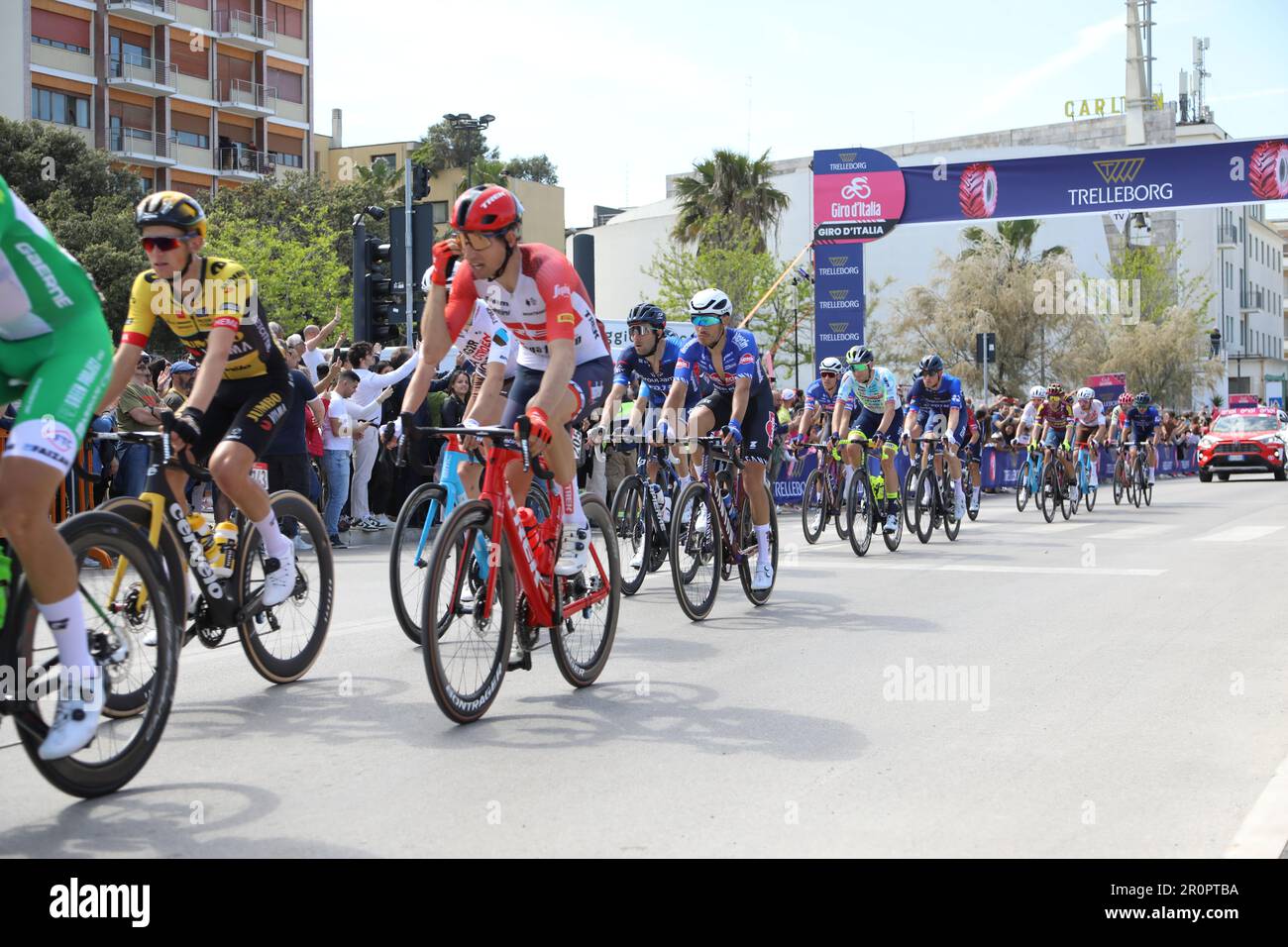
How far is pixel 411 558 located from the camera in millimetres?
7719

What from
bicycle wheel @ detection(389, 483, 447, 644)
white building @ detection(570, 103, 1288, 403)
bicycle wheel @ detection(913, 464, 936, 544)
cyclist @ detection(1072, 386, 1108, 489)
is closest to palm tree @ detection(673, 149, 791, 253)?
white building @ detection(570, 103, 1288, 403)

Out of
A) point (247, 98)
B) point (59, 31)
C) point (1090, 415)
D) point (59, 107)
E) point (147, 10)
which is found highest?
point (147, 10)

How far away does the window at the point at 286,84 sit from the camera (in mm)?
69250

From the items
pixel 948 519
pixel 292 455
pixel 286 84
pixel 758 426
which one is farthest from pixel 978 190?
pixel 286 84

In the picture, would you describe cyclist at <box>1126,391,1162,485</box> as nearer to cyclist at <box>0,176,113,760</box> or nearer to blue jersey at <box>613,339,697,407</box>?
blue jersey at <box>613,339,697,407</box>

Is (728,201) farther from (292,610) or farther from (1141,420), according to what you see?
(292,610)

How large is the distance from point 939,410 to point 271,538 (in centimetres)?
1181

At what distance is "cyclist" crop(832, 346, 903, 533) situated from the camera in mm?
14781

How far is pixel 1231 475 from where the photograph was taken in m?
42.0

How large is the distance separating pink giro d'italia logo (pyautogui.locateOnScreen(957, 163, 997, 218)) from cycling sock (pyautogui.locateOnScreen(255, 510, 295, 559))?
25.8 metres

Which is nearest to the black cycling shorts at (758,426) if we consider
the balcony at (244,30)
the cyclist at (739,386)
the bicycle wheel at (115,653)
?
the cyclist at (739,386)

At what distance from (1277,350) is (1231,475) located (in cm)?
6541
